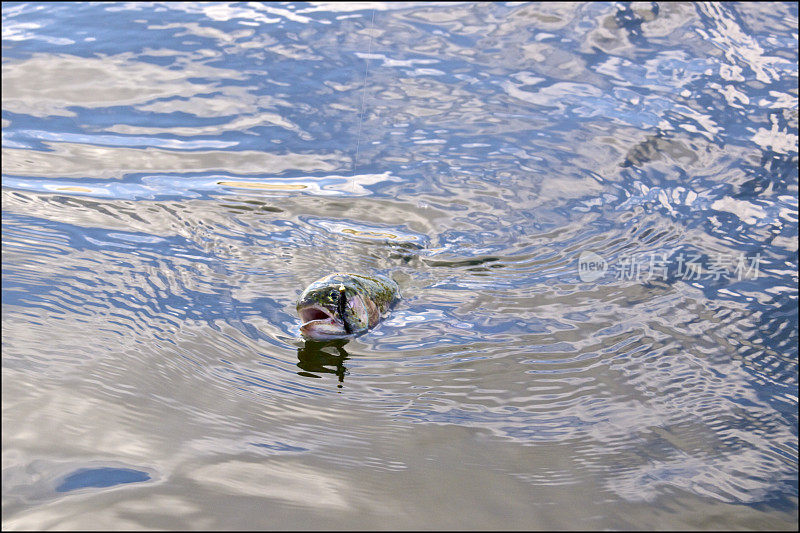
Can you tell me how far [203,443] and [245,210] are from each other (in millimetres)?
3319

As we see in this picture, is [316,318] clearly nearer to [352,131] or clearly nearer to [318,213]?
[318,213]

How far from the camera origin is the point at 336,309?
17.0ft

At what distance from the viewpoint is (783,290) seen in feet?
19.7

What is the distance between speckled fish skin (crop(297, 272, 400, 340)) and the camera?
5152mm

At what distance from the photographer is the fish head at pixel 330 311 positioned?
515 centimetres

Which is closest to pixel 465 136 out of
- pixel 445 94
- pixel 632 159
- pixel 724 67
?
pixel 445 94

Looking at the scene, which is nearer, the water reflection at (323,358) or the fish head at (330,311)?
the water reflection at (323,358)

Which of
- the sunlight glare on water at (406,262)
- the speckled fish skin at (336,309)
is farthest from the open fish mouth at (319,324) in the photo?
the sunlight glare on water at (406,262)
